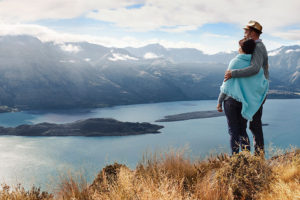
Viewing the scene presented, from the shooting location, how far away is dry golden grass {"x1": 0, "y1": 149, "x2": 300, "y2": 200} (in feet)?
9.52

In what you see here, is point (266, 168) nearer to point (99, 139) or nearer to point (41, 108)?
point (99, 139)

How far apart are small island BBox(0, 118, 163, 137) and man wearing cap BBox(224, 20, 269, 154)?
11203 centimetres

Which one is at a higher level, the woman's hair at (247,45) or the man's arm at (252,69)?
the woman's hair at (247,45)

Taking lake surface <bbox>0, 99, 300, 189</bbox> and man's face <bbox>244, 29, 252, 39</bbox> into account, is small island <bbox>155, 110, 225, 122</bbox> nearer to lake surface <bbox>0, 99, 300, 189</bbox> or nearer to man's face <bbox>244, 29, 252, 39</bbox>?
A: lake surface <bbox>0, 99, 300, 189</bbox>

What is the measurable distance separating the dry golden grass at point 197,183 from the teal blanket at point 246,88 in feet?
2.72

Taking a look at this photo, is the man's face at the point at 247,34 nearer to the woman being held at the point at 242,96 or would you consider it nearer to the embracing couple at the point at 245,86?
the embracing couple at the point at 245,86

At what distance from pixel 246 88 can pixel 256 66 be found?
1.20 ft

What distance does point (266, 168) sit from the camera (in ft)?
11.2

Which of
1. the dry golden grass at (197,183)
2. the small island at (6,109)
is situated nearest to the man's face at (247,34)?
the dry golden grass at (197,183)

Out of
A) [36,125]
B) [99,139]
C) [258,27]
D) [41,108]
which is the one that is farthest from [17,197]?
[41,108]

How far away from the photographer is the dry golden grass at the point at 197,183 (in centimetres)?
290

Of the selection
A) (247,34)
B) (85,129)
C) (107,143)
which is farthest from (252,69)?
(85,129)

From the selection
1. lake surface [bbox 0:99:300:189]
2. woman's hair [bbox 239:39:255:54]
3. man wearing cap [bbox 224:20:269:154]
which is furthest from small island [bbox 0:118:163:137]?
woman's hair [bbox 239:39:255:54]

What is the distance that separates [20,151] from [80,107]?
337 ft
